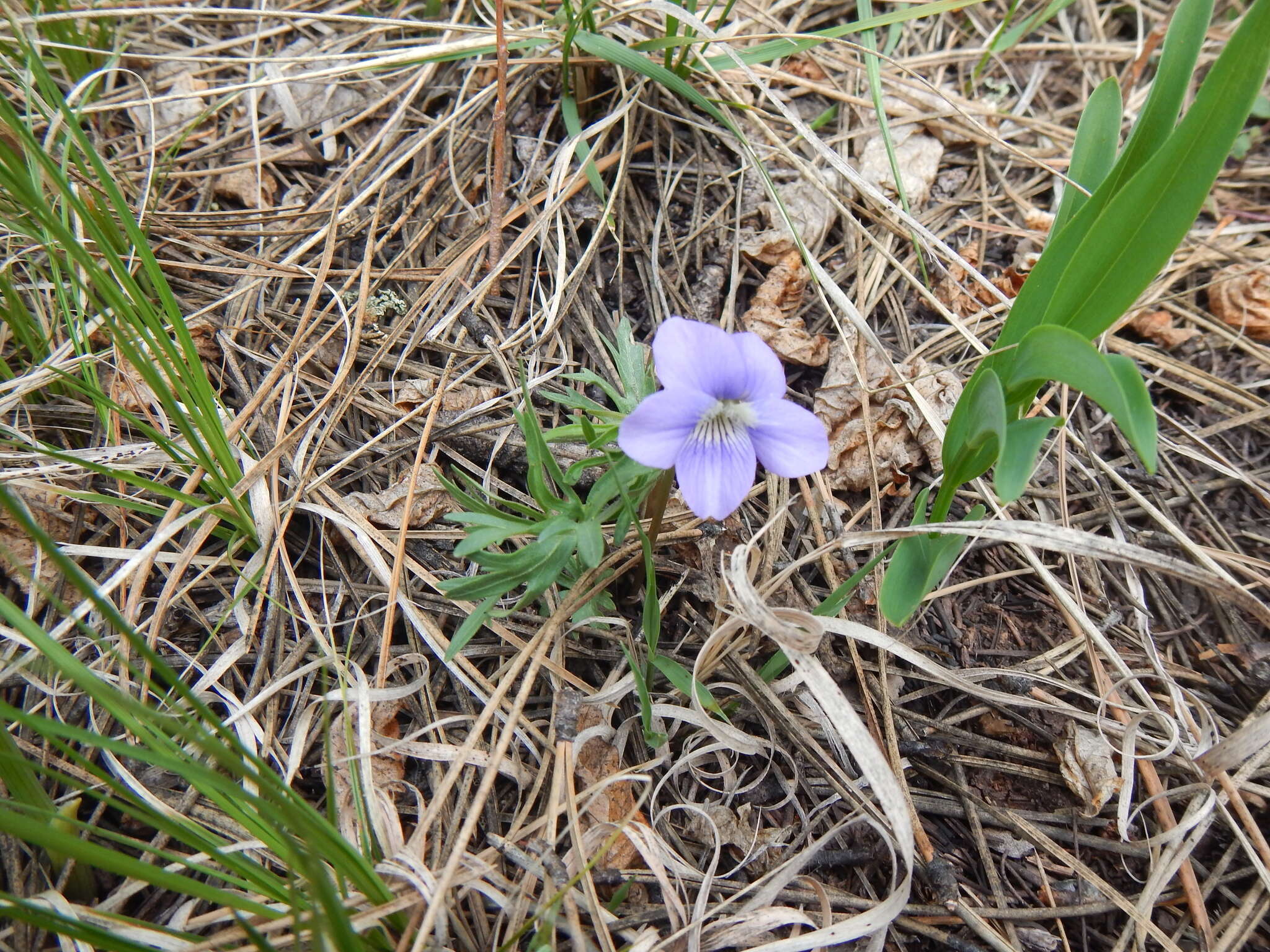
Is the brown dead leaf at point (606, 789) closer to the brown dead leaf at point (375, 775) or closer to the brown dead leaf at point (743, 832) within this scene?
the brown dead leaf at point (743, 832)

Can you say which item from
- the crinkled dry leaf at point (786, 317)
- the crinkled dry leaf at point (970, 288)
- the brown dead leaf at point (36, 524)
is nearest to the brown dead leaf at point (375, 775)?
the brown dead leaf at point (36, 524)

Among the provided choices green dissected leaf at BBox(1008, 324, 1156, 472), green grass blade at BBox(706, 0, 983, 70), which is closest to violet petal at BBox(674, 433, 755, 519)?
green dissected leaf at BBox(1008, 324, 1156, 472)

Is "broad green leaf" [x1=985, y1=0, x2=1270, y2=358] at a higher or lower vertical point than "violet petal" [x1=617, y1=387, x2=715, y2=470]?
higher

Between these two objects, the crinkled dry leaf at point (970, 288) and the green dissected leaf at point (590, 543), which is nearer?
the green dissected leaf at point (590, 543)

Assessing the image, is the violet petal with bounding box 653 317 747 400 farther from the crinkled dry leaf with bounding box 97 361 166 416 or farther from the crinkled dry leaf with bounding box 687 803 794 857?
the crinkled dry leaf with bounding box 97 361 166 416

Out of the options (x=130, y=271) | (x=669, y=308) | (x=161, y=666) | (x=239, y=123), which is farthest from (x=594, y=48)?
(x=161, y=666)
